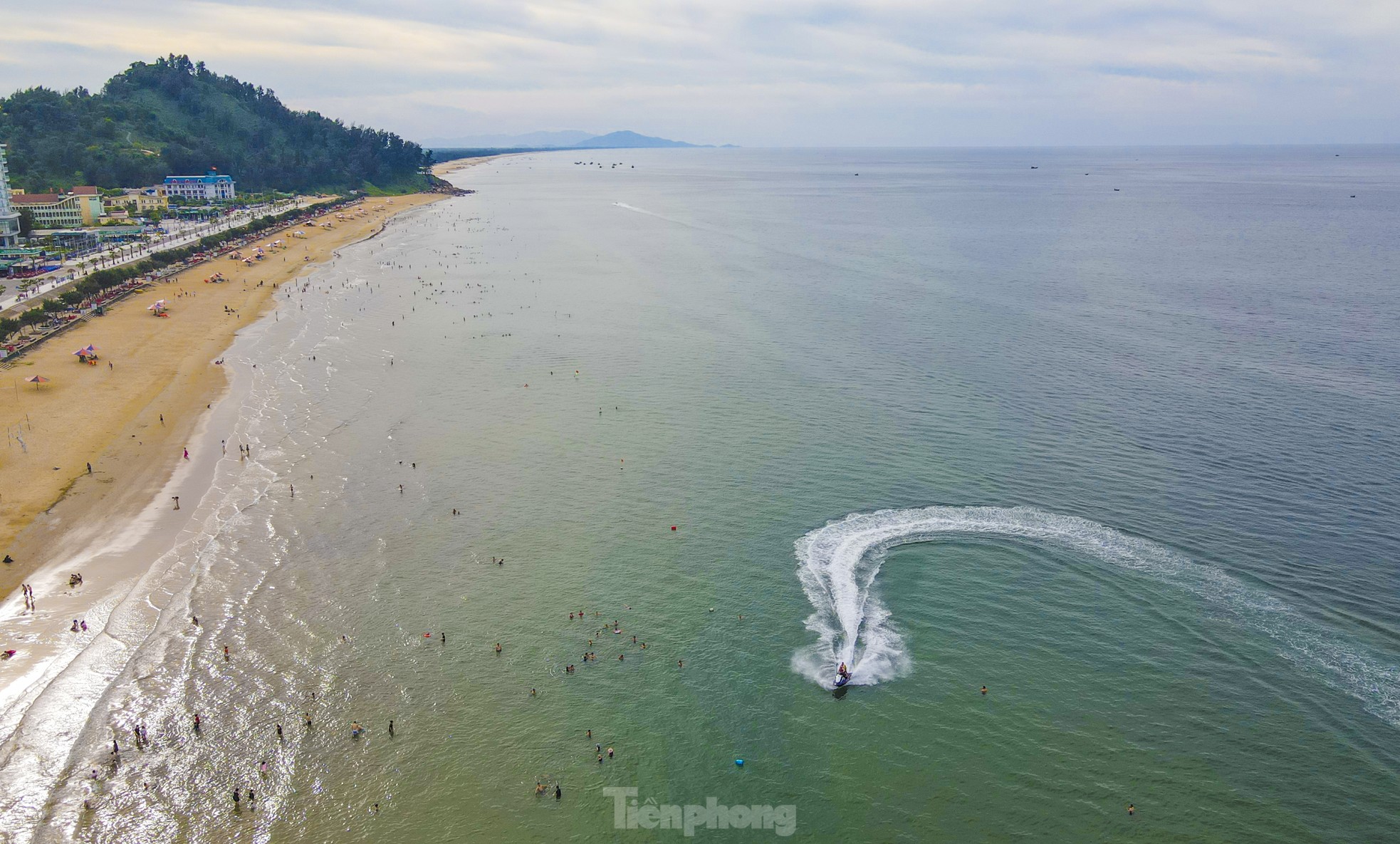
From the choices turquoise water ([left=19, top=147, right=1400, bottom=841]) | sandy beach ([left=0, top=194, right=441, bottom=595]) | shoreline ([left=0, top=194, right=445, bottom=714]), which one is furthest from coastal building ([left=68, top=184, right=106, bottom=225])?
turquoise water ([left=19, top=147, right=1400, bottom=841])

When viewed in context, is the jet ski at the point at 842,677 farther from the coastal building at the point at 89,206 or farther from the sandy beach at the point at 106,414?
the coastal building at the point at 89,206

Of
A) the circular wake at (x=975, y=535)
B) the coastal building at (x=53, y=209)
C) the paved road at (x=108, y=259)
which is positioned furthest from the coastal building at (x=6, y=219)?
the circular wake at (x=975, y=535)

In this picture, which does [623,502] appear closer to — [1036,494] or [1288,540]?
[1036,494]

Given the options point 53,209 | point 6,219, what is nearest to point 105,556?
point 6,219

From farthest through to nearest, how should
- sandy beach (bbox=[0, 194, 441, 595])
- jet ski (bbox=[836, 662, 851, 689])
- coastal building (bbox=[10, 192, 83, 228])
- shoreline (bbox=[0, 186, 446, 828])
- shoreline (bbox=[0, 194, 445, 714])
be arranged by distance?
coastal building (bbox=[10, 192, 83, 228])
sandy beach (bbox=[0, 194, 441, 595])
shoreline (bbox=[0, 194, 445, 714])
jet ski (bbox=[836, 662, 851, 689])
shoreline (bbox=[0, 186, 446, 828])

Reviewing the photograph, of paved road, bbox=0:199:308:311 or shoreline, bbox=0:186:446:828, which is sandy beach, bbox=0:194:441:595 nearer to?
shoreline, bbox=0:186:446:828

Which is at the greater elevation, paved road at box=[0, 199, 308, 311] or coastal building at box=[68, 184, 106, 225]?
coastal building at box=[68, 184, 106, 225]

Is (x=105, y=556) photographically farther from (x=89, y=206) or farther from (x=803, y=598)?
(x=89, y=206)
